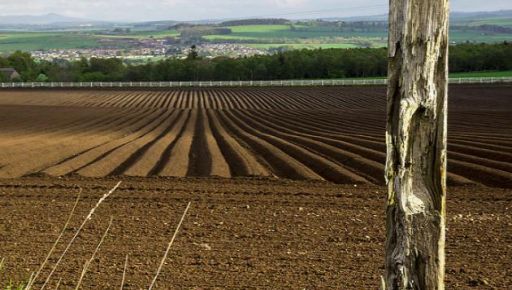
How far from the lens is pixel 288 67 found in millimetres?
98625

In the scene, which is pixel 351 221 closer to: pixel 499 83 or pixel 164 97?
pixel 164 97

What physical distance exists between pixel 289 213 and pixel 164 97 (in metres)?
50.5

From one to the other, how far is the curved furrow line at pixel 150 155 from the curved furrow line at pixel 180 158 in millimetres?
319

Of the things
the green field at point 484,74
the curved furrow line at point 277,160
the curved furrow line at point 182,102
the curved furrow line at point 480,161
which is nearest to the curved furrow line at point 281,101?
the curved furrow line at point 182,102

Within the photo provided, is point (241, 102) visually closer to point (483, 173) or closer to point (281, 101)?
point (281, 101)

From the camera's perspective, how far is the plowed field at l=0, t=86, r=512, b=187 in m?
17.5

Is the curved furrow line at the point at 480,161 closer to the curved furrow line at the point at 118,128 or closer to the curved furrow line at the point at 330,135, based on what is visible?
the curved furrow line at the point at 330,135

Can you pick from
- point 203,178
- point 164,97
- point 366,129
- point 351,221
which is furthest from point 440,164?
point 164,97

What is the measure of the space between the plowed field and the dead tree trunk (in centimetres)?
1315

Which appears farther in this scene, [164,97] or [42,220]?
[164,97]

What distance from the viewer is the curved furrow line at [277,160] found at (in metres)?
16.9

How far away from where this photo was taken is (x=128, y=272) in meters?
8.49

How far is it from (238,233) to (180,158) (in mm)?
9601

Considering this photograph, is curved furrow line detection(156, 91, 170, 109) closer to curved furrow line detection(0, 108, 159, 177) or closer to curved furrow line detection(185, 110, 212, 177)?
curved furrow line detection(185, 110, 212, 177)
